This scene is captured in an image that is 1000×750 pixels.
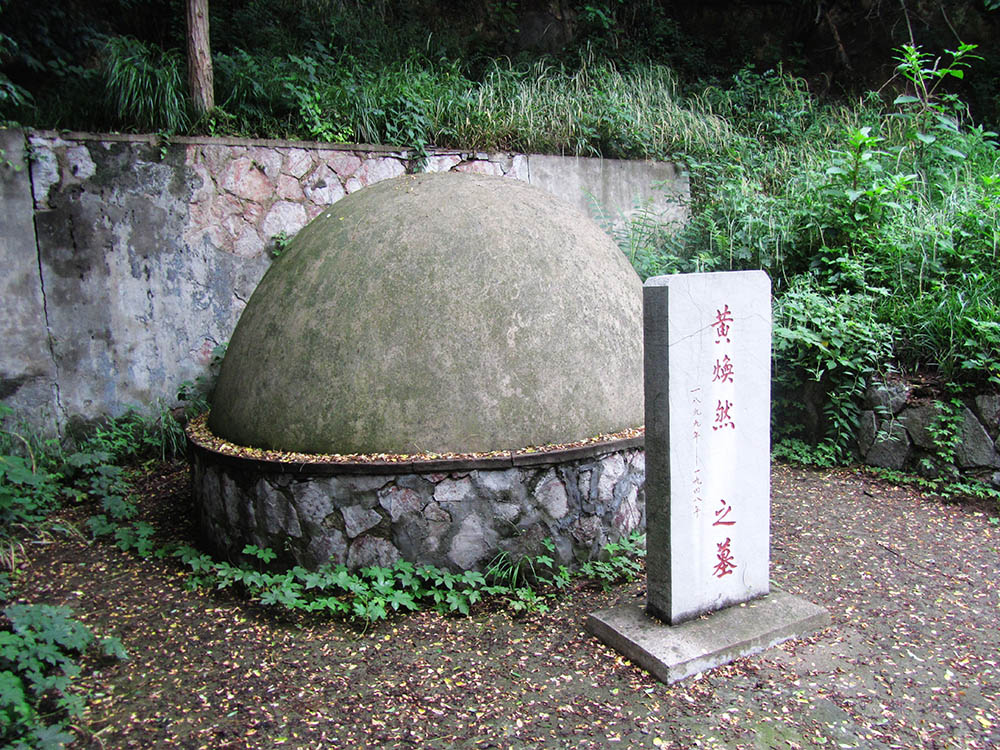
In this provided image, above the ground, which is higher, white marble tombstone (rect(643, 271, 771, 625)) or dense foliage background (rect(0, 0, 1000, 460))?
dense foliage background (rect(0, 0, 1000, 460))

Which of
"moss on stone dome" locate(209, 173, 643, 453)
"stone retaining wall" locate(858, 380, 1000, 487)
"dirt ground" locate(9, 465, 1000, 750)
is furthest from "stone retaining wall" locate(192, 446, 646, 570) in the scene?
"stone retaining wall" locate(858, 380, 1000, 487)

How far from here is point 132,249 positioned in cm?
493

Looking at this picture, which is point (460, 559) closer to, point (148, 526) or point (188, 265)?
point (148, 526)

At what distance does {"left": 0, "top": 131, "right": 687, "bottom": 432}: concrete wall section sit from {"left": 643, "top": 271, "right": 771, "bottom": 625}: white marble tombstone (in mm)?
3731

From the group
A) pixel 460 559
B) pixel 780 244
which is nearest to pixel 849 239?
pixel 780 244

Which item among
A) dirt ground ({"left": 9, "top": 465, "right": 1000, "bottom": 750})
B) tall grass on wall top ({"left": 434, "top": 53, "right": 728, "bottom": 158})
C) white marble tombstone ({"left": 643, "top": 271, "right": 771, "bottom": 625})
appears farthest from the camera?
tall grass on wall top ({"left": 434, "top": 53, "right": 728, "bottom": 158})

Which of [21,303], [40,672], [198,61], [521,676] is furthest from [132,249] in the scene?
[521,676]

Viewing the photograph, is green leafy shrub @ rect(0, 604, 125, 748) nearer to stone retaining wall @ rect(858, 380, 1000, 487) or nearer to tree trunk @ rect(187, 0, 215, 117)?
tree trunk @ rect(187, 0, 215, 117)

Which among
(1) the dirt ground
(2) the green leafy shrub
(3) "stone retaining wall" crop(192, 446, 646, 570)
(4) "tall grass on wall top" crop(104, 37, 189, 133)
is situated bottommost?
(1) the dirt ground

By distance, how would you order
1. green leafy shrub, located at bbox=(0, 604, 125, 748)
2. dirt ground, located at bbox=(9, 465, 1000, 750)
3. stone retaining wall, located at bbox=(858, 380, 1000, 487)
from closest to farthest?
green leafy shrub, located at bbox=(0, 604, 125, 748)
dirt ground, located at bbox=(9, 465, 1000, 750)
stone retaining wall, located at bbox=(858, 380, 1000, 487)

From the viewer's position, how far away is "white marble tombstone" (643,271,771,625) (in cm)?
269

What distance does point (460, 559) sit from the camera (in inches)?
121

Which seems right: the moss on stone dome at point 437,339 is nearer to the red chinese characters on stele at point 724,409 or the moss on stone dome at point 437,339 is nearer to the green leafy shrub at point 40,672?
the red chinese characters on stele at point 724,409

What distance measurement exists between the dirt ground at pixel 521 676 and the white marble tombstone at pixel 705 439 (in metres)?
0.36
